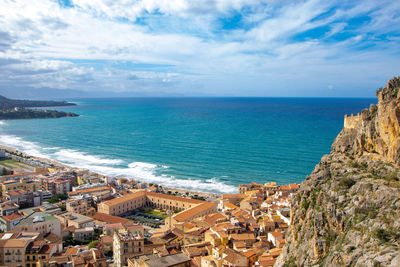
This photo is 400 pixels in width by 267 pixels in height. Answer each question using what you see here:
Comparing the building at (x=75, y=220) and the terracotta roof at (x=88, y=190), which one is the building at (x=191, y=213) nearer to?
the building at (x=75, y=220)

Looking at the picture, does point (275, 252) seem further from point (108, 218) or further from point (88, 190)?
point (88, 190)

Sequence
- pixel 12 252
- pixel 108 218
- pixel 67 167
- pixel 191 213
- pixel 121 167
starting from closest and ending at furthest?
1. pixel 12 252
2. pixel 191 213
3. pixel 108 218
4. pixel 67 167
5. pixel 121 167

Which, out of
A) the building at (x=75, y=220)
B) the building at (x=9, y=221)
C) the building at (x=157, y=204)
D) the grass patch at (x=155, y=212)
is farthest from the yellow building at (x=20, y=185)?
the grass patch at (x=155, y=212)

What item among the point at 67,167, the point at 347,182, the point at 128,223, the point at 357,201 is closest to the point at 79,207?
the point at 128,223

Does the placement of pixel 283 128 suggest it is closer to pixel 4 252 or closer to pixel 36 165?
pixel 36 165

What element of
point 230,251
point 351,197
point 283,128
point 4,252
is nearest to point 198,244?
point 230,251
